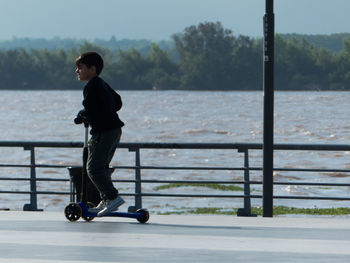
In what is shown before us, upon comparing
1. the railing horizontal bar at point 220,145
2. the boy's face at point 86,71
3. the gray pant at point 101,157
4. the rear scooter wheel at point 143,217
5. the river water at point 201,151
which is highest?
the boy's face at point 86,71

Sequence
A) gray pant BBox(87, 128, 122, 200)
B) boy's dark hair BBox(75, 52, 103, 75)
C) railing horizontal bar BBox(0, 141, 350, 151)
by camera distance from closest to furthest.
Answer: gray pant BBox(87, 128, 122, 200) < boy's dark hair BBox(75, 52, 103, 75) < railing horizontal bar BBox(0, 141, 350, 151)

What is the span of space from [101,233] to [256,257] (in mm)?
2081

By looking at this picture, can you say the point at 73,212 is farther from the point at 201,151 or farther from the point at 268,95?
the point at 201,151

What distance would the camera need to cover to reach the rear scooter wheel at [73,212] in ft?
34.8

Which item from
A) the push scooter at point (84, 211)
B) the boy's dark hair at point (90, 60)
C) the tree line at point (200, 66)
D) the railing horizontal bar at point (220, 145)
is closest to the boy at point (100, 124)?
the boy's dark hair at point (90, 60)

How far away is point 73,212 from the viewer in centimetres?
1065

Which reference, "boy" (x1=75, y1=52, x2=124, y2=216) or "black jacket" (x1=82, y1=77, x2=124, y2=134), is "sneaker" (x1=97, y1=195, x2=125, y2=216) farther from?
"black jacket" (x1=82, y1=77, x2=124, y2=134)

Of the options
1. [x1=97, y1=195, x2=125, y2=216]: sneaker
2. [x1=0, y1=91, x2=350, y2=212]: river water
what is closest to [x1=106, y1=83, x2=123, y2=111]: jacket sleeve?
[x1=97, y1=195, x2=125, y2=216]: sneaker

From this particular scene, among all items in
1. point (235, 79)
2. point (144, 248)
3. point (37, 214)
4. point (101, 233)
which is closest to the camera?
point (144, 248)

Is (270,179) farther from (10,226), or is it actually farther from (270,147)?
(10,226)

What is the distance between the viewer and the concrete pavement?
8.20 metres

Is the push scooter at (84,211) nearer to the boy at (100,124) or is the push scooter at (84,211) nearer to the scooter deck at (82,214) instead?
the scooter deck at (82,214)

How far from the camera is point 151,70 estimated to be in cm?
17900

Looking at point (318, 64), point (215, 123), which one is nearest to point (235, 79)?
point (318, 64)
